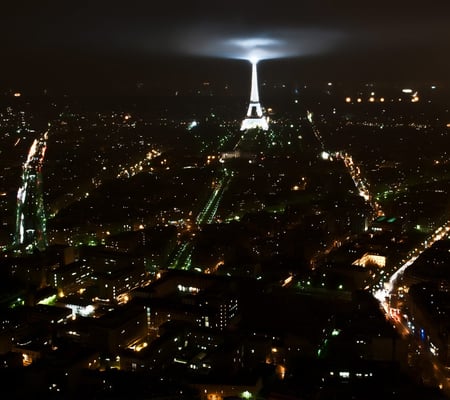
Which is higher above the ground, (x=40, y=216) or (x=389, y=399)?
(x=40, y=216)

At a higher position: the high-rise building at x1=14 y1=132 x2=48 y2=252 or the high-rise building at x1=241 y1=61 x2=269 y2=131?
the high-rise building at x1=241 y1=61 x2=269 y2=131

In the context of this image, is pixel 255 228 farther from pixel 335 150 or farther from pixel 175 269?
pixel 335 150

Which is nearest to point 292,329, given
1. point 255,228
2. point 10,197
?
point 255,228

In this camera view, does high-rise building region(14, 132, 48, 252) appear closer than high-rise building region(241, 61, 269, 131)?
Yes

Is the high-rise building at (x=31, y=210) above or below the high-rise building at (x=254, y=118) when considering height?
below

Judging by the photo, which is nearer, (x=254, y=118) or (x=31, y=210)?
(x=31, y=210)

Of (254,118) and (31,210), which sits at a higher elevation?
(254,118)

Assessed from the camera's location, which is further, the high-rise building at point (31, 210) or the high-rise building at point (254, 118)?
the high-rise building at point (254, 118)

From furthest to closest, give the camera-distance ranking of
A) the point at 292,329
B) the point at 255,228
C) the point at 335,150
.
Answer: the point at 335,150 < the point at 255,228 < the point at 292,329
